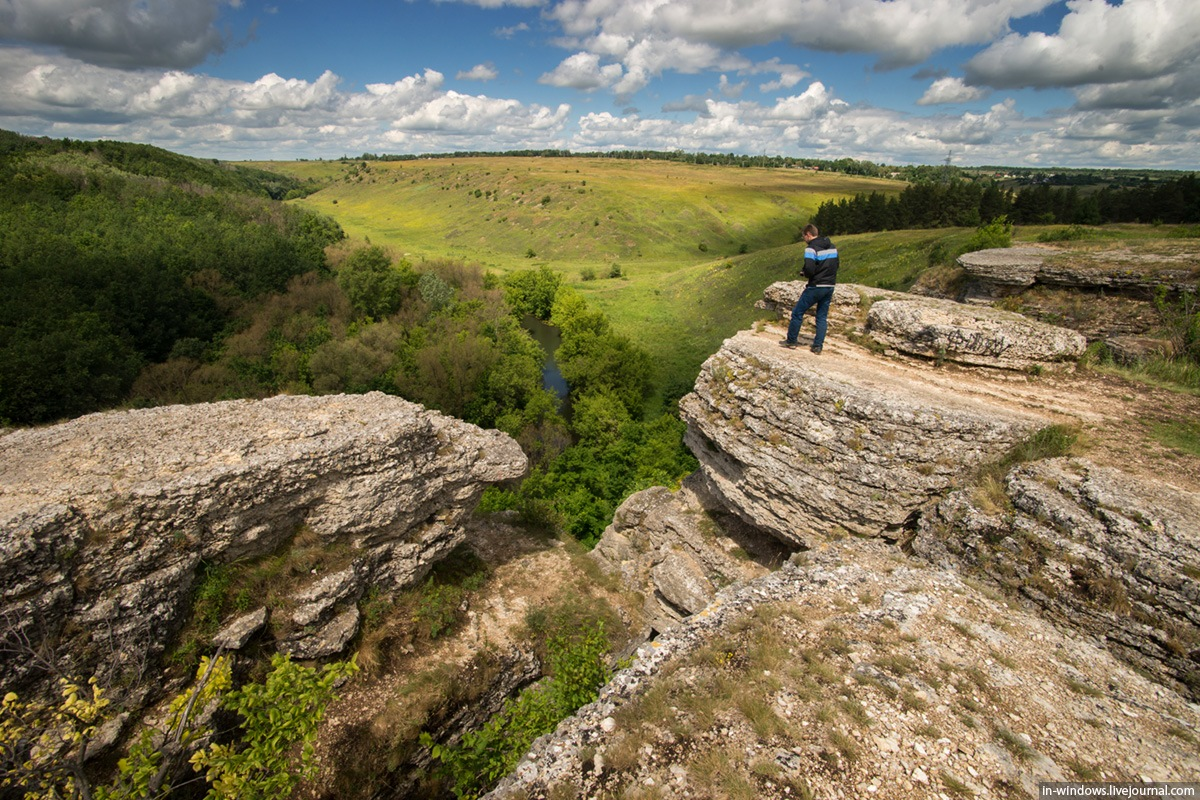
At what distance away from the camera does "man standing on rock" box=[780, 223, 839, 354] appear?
38.6ft

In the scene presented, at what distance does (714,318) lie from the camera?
46.9m

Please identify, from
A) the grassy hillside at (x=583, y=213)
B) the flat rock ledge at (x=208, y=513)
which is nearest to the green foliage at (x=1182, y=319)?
the flat rock ledge at (x=208, y=513)

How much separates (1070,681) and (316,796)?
12.1 meters

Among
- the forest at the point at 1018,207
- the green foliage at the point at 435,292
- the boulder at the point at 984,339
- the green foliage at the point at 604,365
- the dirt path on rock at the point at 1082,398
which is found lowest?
the green foliage at the point at 604,365

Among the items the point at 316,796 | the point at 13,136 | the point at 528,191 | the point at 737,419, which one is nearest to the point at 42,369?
the point at 316,796

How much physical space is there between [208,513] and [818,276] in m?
13.9

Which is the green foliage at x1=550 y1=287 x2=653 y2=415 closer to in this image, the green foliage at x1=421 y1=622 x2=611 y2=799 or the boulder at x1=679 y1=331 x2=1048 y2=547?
the boulder at x1=679 y1=331 x2=1048 y2=547

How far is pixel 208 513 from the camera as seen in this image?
9094 mm

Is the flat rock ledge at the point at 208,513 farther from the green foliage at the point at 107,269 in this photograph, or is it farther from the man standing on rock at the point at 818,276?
the green foliage at the point at 107,269

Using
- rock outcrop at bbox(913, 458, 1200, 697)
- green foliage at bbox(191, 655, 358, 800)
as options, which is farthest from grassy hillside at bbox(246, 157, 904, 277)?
rock outcrop at bbox(913, 458, 1200, 697)

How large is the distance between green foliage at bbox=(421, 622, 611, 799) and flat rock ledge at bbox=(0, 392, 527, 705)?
447 cm

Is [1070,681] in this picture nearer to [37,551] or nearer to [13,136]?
[37,551]

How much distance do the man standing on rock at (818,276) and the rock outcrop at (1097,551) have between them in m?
5.20

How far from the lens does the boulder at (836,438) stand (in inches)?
359
